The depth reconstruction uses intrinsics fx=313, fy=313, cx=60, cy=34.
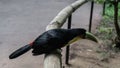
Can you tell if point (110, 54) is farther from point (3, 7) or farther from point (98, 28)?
point (3, 7)

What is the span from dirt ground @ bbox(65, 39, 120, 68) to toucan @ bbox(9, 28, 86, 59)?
2.05 m

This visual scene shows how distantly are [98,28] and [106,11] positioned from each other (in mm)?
2014

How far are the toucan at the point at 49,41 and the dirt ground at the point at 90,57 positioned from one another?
2.05 m

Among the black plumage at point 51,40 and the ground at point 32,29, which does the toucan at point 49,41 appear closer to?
the black plumage at point 51,40

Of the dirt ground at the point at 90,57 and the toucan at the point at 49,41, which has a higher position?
the toucan at the point at 49,41

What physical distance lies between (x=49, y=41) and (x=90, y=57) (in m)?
2.82

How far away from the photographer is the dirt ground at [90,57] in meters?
5.52

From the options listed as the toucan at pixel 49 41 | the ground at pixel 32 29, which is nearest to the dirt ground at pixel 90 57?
the ground at pixel 32 29

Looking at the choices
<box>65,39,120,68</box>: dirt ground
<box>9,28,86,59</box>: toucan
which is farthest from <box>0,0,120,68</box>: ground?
<box>9,28,86,59</box>: toucan

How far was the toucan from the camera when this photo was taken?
3.09 metres

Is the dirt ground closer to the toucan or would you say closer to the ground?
the ground

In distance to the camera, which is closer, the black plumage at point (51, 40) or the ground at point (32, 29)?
the black plumage at point (51, 40)

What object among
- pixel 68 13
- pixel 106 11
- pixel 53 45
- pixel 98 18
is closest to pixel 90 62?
pixel 68 13

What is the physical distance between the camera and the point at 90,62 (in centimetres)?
563
